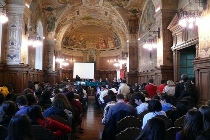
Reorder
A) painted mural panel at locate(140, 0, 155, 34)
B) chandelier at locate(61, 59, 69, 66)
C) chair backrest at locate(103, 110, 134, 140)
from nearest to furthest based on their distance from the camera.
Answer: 1. chair backrest at locate(103, 110, 134, 140)
2. painted mural panel at locate(140, 0, 155, 34)
3. chandelier at locate(61, 59, 69, 66)

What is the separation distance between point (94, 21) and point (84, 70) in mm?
7101

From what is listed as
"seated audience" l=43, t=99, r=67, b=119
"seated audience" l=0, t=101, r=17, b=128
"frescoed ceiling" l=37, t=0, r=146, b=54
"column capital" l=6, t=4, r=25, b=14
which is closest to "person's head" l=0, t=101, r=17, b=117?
"seated audience" l=0, t=101, r=17, b=128

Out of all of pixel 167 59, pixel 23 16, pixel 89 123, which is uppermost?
pixel 23 16

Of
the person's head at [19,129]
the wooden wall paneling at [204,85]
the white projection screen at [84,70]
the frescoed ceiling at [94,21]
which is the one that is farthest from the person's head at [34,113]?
the white projection screen at [84,70]

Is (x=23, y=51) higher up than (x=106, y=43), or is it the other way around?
(x=106, y=43)

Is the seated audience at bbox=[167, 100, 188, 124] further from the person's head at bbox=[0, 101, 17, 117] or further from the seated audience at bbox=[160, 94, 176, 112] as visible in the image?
the person's head at bbox=[0, 101, 17, 117]

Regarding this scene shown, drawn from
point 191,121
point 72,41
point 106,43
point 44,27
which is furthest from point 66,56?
point 191,121

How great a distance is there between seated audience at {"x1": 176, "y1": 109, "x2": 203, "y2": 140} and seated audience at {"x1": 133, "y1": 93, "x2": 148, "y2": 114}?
294 cm

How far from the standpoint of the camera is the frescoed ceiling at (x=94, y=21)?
2184cm

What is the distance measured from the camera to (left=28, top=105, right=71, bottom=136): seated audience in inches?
148

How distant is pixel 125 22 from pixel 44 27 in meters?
7.68

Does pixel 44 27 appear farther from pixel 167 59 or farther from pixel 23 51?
pixel 167 59

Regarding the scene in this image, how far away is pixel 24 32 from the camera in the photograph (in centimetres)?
1317

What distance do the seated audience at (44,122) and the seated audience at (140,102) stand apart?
2493 millimetres
